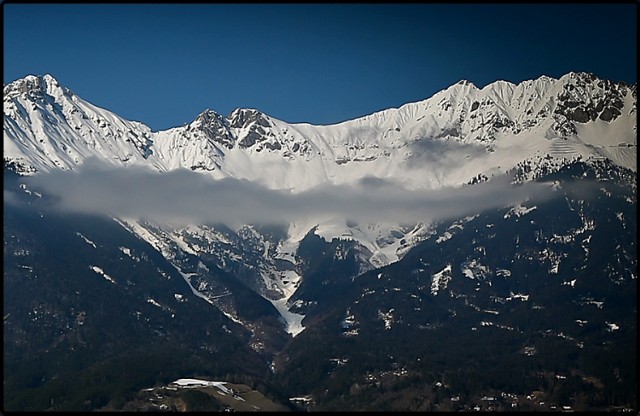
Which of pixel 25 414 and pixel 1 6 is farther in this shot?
pixel 25 414

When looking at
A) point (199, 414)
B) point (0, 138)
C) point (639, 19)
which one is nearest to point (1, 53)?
point (639, 19)

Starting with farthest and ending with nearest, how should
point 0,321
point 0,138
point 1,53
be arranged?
point 0,138 < point 1,53 < point 0,321

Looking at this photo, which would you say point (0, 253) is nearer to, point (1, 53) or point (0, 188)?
point (1, 53)

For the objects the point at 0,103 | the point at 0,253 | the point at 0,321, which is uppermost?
the point at 0,103

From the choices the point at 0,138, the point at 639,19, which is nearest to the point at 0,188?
the point at 0,138

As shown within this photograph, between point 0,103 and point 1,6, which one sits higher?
point 0,103

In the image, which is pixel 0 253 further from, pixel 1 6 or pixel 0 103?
pixel 0 103

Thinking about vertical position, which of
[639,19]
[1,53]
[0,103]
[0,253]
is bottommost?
[0,253]

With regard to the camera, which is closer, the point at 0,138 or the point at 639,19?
the point at 639,19

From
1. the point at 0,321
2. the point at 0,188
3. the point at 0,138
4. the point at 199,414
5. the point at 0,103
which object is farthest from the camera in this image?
the point at 199,414
